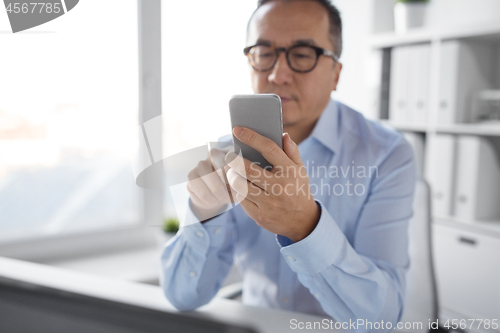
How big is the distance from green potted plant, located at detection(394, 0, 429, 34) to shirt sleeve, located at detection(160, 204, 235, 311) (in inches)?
46.2

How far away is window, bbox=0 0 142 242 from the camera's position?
2.23 ft

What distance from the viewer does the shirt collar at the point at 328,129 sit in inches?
23.5

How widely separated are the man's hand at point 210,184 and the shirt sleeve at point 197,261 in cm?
13

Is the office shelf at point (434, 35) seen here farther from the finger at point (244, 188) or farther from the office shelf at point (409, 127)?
the finger at point (244, 188)

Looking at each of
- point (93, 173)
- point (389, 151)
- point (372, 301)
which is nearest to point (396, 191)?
point (389, 151)

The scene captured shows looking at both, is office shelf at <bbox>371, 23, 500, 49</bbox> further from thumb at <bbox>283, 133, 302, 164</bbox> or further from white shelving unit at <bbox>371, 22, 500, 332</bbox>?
thumb at <bbox>283, 133, 302, 164</bbox>

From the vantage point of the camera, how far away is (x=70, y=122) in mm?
909

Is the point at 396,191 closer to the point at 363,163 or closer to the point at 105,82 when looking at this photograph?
the point at 363,163

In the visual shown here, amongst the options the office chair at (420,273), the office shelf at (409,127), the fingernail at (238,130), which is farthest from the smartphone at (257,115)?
the office shelf at (409,127)

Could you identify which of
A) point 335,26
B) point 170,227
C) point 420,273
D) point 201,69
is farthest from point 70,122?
point 420,273

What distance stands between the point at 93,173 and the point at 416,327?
937 millimetres

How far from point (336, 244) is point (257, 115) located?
216mm

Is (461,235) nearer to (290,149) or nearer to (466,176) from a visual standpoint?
(466,176)

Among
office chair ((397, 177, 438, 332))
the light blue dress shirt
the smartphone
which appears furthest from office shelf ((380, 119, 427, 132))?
the smartphone
